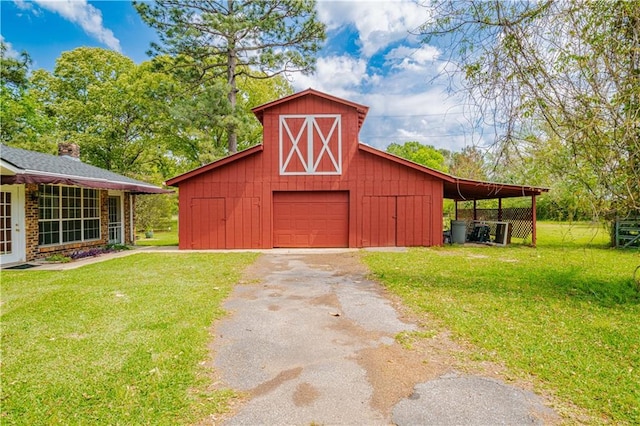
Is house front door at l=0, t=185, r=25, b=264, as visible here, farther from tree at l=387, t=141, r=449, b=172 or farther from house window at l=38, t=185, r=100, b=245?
tree at l=387, t=141, r=449, b=172

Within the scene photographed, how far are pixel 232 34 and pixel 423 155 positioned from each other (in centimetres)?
3445

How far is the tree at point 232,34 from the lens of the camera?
55.4ft

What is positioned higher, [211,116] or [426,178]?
[211,116]

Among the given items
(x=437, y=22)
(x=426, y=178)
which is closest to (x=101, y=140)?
(x=426, y=178)

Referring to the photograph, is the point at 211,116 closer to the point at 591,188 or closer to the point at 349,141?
the point at 349,141

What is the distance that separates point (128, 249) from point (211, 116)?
804 centimetres

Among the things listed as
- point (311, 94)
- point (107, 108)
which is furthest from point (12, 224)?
point (107, 108)

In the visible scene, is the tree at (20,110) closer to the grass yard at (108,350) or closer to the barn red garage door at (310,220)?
the barn red garage door at (310,220)

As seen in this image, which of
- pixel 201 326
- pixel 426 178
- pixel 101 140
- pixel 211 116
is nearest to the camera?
pixel 201 326

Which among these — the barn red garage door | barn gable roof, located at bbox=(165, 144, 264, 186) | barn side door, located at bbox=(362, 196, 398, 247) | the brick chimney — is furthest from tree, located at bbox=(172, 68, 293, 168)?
barn side door, located at bbox=(362, 196, 398, 247)

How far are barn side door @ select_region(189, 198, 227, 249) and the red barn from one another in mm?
35

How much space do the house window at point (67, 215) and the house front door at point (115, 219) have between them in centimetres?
105

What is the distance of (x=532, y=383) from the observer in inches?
115

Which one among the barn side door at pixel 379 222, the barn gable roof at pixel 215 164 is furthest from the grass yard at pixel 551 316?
the barn gable roof at pixel 215 164
